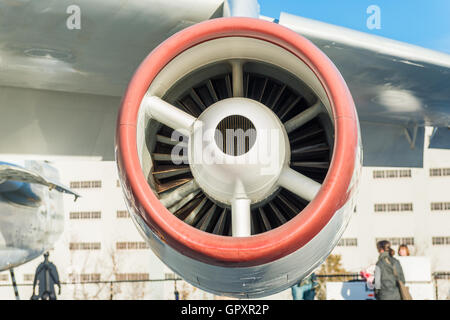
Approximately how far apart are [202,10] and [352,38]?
1084mm

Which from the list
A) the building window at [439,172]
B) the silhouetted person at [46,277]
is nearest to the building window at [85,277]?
the building window at [439,172]

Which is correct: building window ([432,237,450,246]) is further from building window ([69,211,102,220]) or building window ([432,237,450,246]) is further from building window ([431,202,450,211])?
building window ([69,211,102,220])

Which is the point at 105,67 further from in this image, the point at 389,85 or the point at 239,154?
the point at 389,85

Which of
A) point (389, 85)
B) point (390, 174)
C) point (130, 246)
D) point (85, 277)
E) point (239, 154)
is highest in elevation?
point (390, 174)

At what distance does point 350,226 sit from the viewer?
32062 millimetres

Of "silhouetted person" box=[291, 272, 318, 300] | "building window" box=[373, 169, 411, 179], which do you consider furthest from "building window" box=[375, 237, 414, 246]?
"silhouetted person" box=[291, 272, 318, 300]

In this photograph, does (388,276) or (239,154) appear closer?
(239,154)

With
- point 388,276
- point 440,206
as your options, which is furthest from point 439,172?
point 388,276

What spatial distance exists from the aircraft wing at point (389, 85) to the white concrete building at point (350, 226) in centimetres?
2620

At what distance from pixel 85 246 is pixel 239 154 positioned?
30.5 metres

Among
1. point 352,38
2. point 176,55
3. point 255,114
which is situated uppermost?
point 352,38

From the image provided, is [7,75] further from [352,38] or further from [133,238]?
[133,238]

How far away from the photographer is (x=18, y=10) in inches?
126

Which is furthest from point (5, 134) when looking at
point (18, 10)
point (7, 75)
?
point (18, 10)
